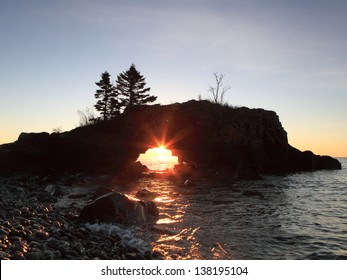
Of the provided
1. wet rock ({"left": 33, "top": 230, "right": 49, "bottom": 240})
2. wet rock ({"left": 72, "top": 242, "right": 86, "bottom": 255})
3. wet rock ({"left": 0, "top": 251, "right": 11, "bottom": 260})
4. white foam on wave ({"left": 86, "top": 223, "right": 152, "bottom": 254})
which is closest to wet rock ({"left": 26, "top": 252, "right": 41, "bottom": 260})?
wet rock ({"left": 0, "top": 251, "right": 11, "bottom": 260})

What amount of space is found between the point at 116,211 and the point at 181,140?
34.4 meters

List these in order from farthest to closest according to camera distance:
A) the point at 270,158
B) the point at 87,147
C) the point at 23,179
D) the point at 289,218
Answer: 1. the point at 270,158
2. the point at 87,147
3. the point at 23,179
4. the point at 289,218

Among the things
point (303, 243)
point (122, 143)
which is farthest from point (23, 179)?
point (303, 243)

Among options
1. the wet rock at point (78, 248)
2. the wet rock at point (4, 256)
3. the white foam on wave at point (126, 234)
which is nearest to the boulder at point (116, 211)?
the white foam on wave at point (126, 234)

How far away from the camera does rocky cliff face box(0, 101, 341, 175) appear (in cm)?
4397

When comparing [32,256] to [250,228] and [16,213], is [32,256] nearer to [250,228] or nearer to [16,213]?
[16,213]

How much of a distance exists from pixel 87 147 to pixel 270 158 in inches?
1141

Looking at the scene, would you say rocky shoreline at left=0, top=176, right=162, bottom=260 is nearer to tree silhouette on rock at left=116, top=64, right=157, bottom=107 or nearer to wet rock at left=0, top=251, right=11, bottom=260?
wet rock at left=0, top=251, right=11, bottom=260

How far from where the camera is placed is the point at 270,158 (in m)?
50.5

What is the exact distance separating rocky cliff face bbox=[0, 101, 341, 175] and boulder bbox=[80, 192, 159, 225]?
97.4 ft

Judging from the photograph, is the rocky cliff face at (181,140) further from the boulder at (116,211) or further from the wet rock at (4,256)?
the wet rock at (4,256)

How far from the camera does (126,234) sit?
40.6 ft
